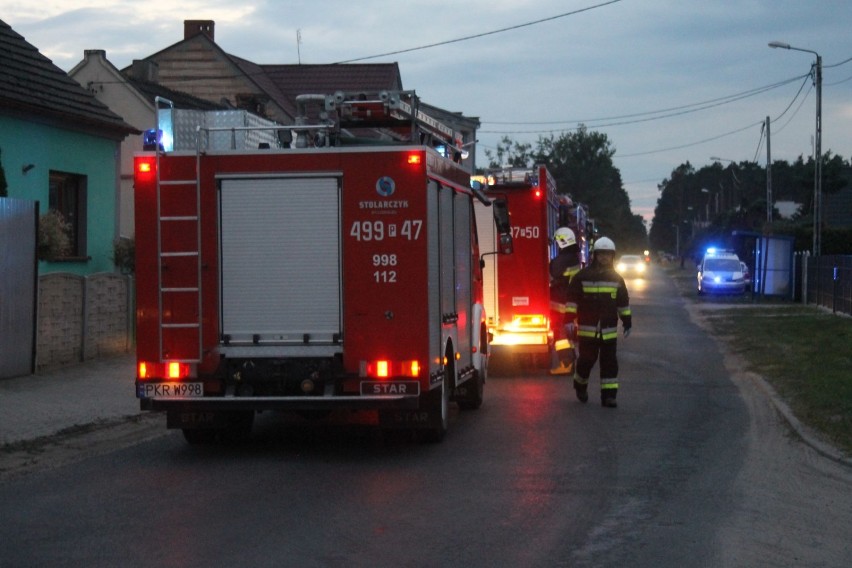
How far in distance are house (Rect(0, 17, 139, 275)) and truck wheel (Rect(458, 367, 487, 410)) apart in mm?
8928

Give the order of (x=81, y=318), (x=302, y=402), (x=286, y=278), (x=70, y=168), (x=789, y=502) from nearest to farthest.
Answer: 1. (x=789, y=502)
2. (x=302, y=402)
3. (x=286, y=278)
4. (x=81, y=318)
5. (x=70, y=168)

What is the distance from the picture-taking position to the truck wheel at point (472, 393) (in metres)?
13.6

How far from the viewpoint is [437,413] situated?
36.1 ft

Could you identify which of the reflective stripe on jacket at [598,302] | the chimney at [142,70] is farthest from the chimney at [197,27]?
the reflective stripe on jacket at [598,302]

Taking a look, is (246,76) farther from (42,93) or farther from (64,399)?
(64,399)

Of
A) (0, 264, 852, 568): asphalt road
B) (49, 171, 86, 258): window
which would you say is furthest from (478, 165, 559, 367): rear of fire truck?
(49, 171, 86, 258): window

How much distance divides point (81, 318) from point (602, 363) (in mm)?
8379

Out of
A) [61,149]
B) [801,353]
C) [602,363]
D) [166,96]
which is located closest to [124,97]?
[166,96]

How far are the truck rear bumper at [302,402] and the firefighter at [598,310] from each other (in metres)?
4.35

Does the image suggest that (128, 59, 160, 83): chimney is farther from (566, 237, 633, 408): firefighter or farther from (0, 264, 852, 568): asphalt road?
(0, 264, 852, 568): asphalt road

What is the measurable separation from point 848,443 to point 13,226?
10925mm

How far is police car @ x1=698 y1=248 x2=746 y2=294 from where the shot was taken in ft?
153

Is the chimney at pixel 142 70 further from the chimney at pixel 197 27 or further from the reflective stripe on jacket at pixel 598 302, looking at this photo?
the reflective stripe on jacket at pixel 598 302

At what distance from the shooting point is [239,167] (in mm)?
10445
